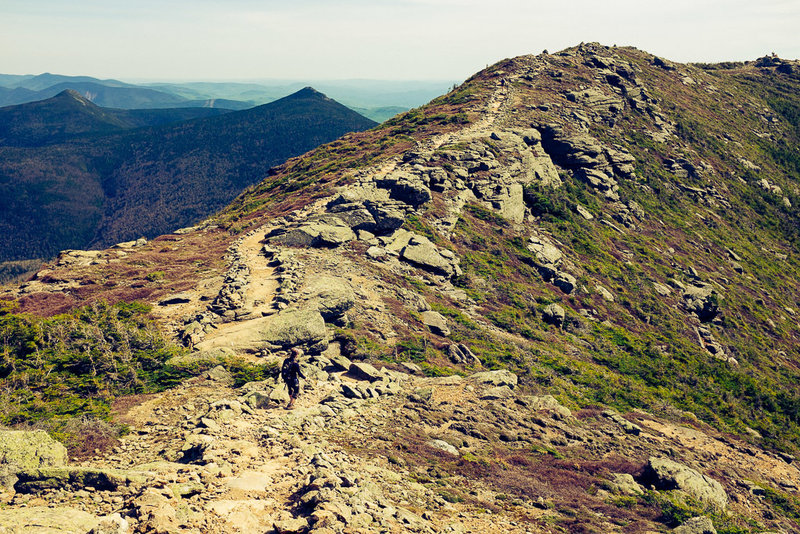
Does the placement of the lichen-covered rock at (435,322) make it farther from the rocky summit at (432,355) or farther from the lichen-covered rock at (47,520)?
the lichen-covered rock at (47,520)

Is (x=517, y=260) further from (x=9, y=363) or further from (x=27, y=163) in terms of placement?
(x=27, y=163)

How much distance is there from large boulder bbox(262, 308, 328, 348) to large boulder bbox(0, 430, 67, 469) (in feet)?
32.2

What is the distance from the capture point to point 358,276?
2912cm

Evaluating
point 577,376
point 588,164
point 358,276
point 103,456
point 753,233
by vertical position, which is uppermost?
point 588,164

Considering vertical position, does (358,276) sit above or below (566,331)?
above

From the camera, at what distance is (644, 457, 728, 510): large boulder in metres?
17.4

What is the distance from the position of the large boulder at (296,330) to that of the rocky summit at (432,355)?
12cm

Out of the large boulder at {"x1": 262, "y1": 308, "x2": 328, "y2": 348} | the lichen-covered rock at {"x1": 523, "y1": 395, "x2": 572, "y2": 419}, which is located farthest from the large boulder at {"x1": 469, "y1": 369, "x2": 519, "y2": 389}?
the large boulder at {"x1": 262, "y1": 308, "x2": 328, "y2": 348}

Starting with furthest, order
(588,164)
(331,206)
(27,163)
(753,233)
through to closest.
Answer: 1. (27,163)
2. (753,233)
3. (588,164)
4. (331,206)

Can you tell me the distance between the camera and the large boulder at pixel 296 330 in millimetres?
21250

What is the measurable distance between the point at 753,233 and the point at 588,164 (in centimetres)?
2930

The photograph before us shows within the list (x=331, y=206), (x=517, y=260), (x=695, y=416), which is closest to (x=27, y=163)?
(x=331, y=206)

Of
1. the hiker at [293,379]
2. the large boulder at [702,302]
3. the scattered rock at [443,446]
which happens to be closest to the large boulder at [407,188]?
the hiker at [293,379]

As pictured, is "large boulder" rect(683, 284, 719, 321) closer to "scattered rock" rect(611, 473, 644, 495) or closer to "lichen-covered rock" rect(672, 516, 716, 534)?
"scattered rock" rect(611, 473, 644, 495)
